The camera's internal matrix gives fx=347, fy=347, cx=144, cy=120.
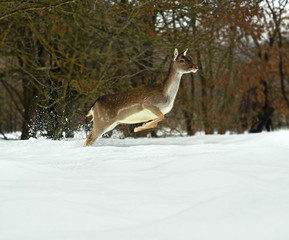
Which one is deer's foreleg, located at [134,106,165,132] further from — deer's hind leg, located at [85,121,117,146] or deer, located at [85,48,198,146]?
deer's hind leg, located at [85,121,117,146]

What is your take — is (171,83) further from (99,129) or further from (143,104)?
(99,129)

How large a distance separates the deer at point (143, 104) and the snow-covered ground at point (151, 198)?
3.87 ft

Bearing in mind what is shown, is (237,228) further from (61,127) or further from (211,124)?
(211,124)

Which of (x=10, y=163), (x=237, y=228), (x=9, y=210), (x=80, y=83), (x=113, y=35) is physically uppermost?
(x=113, y=35)

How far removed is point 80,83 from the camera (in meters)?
8.06

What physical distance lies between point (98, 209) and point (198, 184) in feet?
2.83

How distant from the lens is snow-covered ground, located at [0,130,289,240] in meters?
1.95

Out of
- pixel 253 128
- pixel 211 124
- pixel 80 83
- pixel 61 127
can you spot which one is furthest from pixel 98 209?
pixel 253 128

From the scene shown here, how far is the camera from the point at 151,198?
2.42 meters

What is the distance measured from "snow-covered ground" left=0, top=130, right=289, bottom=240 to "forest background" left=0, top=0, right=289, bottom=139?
3.48 meters

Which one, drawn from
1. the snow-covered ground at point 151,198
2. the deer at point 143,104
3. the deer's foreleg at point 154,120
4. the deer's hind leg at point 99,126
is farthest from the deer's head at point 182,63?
the snow-covered ground at point 151,198

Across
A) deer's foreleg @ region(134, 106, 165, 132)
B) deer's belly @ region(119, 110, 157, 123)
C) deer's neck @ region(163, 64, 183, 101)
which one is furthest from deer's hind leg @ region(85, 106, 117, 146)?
deer's neck @ region(163, 64, 183, 101)

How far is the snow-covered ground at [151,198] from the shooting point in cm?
195

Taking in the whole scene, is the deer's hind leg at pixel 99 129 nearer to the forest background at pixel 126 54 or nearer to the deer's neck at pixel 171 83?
the deer's neck at pixel 171 83
